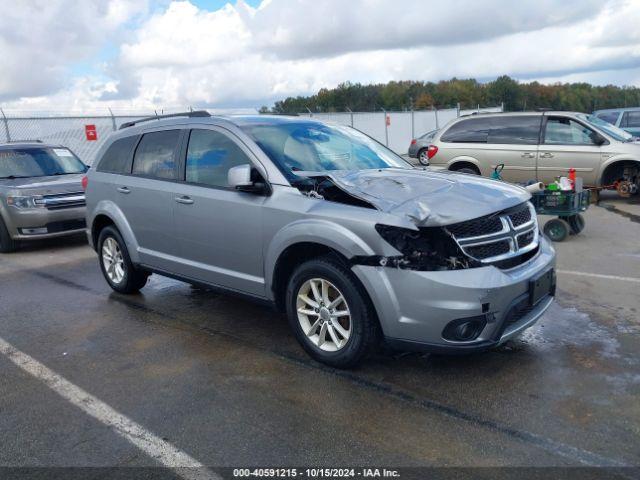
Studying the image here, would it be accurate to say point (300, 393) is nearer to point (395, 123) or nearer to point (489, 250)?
point (489, 250)

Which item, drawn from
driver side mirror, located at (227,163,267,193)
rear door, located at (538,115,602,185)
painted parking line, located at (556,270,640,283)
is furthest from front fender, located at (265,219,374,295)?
rear door, located at (538,115,602,185)

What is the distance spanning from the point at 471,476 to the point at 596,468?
632 millimetres

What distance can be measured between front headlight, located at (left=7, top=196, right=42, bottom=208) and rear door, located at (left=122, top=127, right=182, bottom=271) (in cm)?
380

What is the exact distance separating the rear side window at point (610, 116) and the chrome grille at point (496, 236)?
13896 millimetres

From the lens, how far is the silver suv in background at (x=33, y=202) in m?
8.84

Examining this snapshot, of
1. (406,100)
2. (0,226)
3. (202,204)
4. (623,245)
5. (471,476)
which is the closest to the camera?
(471,476)

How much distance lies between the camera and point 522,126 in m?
11.1

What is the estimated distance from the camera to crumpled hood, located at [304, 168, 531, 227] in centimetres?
367

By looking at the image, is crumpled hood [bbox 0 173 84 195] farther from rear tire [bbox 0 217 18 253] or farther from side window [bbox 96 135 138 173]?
side window [bbox 96 135 138 173]

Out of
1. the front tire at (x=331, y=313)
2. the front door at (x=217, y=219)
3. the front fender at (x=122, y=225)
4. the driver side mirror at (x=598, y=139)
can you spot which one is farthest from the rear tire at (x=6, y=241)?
the driver side mirror at (x=598, y=139)

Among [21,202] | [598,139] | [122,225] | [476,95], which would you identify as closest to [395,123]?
[598,139]

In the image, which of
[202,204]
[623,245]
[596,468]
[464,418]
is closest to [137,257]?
[202,204]

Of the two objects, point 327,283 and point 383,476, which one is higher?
point 327,283

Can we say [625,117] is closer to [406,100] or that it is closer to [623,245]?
[623,245]
